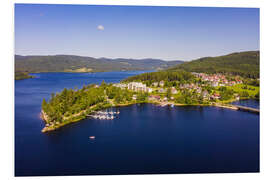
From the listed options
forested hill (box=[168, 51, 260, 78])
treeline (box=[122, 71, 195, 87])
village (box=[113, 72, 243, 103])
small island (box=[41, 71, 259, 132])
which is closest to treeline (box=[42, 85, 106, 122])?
small island (box=[41, 71, 259, 132])

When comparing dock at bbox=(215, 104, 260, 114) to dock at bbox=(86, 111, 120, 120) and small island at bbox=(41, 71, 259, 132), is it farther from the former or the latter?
dock at bbox=(86, 111, 120, 120)

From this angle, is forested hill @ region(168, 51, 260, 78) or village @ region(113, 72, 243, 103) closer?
village @ region(113, 72, 243, 103)

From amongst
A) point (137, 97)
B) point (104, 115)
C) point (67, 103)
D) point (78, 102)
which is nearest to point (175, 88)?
point (137, 97)

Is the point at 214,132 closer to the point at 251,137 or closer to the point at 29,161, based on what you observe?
the point at 251,137

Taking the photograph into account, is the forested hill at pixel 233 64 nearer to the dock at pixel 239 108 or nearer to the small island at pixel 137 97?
the small island at pixel 137 97

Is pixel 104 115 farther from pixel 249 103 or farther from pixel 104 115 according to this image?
pixel 249 103
